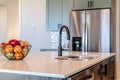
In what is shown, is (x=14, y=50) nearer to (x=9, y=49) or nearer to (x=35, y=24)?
(x=9, y=49)

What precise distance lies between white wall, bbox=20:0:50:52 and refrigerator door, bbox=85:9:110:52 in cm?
153

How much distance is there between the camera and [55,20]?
5348mm

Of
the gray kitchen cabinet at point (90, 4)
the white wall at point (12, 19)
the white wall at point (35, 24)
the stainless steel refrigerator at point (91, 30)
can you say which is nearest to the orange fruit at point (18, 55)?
the stainless steel refrigerator at point (91, 30)

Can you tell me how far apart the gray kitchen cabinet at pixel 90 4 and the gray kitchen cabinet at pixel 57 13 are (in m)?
0.21

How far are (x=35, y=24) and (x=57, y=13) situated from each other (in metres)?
1.02

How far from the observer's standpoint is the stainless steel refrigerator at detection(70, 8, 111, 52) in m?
4.50

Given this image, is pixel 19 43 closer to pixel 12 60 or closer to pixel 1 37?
pixel 12 60

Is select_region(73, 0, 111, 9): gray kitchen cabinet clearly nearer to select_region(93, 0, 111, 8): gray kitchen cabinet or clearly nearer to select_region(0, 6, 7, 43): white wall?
select_region(93, 0, 111, 8): gray kitchen cabinet

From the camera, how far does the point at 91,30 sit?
467cm

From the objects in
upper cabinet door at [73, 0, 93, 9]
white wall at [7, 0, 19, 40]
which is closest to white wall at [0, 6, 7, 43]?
white wall at [7, 0, 19, 40]

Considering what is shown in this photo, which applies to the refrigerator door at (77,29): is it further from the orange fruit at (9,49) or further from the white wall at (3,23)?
the white wall at (3,23)

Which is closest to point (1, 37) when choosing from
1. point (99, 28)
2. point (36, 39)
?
point (36, 39)

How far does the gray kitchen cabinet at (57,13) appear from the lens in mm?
5188

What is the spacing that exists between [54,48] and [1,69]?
4.13m
